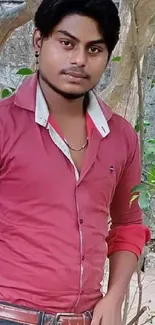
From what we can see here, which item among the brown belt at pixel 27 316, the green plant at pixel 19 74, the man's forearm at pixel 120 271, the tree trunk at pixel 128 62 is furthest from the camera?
the tree trunk at pixel 128 62

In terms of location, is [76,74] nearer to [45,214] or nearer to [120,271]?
[45,214]

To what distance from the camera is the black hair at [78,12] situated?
114 cm

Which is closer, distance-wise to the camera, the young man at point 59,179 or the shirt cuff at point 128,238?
the young man at point 59,179

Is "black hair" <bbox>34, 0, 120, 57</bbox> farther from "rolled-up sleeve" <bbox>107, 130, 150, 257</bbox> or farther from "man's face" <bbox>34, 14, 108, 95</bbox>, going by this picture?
"rolled-up sleeve" <bbox>107, 130, 150, 257</bbox>

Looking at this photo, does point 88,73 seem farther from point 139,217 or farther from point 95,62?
point 139,217

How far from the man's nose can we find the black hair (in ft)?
0.19

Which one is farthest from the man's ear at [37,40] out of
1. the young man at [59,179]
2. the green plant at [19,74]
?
the green plant at [19,74]

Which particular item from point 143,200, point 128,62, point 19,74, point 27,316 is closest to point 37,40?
point 143,200

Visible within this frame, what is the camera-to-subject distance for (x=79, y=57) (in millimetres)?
1128

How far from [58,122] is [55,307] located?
1.06 ft

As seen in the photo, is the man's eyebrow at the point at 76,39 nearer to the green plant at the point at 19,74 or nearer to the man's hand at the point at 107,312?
the man's hand at the point at 107,312

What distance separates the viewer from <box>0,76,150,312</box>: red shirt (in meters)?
1.11

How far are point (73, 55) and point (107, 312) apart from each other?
451 mm

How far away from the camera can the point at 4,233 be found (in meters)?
1.13
